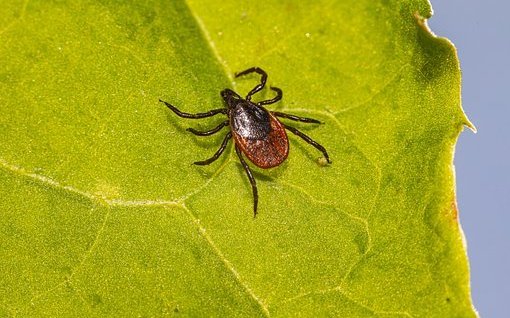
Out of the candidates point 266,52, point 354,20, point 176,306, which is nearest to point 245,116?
point 266,52

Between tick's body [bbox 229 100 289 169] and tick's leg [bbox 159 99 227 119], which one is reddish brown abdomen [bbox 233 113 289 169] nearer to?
tick's body [bbox 229 100 289 169]

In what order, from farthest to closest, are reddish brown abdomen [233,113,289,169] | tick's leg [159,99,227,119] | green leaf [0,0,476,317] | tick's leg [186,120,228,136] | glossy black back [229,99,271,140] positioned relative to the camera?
1. glossy black back [229,99,271,140]
2. reddish brown abdomen [233,113,289,169]
3. tick's leg [186,120,228,136]
4. tick's leg [159,99,227,119]
5. green leaf [0,0,476,317]

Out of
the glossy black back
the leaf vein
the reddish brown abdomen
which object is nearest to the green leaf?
the leaf vein

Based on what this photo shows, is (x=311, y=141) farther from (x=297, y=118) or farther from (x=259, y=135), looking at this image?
(x=259, y=135)

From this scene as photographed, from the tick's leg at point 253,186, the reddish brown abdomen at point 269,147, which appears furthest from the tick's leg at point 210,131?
the tick's leg at point 253,186

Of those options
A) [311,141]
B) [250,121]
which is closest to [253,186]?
[311,141]

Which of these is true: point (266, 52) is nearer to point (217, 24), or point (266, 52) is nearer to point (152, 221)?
point (217, 24)

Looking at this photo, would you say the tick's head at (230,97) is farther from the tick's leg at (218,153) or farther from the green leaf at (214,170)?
the tick's leg at (218,153)

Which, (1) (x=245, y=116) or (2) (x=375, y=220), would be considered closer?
(2) (x=375, y=220)
